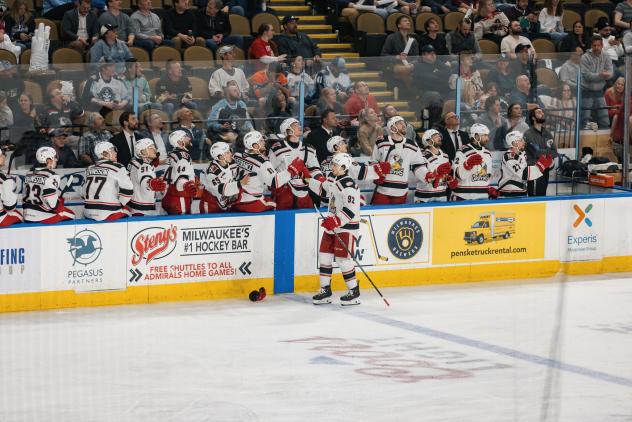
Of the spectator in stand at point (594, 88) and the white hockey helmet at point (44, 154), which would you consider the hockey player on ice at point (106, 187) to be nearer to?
the white hockey helmet at point (44, 154)

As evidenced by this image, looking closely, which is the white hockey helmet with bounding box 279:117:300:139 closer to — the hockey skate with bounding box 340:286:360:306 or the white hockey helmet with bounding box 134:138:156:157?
the white hockey helmet with bounding box 134:138:156:157

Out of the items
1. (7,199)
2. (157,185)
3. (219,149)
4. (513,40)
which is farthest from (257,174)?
(513,40)

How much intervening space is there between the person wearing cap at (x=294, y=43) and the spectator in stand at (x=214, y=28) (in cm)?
60

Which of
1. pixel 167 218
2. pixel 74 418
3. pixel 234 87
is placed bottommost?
pixel 74 418

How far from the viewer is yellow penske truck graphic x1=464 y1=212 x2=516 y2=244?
16469mm

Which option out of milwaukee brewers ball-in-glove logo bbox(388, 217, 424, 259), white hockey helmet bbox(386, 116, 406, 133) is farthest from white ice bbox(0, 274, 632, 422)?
white hockey helmet bbox(386, 116, 406, 133)

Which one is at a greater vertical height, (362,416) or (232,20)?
(232,20)

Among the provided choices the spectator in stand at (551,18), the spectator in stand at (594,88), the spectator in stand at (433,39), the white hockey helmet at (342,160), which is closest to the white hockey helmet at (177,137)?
the white hockey helmet at (342,160)

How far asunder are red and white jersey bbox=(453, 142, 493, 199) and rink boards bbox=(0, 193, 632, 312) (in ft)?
1.03

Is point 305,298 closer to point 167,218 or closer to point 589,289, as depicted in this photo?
point 167,218

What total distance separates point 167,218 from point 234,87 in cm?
207

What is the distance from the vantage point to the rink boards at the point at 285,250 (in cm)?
1440

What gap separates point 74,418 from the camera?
35.2 feet

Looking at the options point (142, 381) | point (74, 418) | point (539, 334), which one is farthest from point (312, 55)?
point (74, 418)
